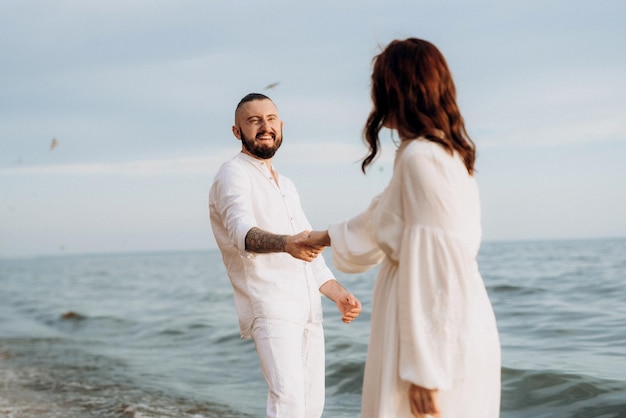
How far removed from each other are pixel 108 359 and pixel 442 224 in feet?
36.7

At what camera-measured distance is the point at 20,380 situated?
34.3 ft

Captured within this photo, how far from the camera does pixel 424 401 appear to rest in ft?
9.20

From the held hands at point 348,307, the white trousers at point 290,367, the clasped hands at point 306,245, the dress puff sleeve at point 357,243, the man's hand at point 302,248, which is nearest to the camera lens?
the dress puff sleeve at point 357,243

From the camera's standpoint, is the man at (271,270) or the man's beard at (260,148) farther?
the man's beard at (260,148)

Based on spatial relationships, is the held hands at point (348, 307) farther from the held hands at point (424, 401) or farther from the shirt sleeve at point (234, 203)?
the held hands at point (424, 401)

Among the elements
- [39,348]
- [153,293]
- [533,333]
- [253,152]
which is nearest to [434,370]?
[253,152]

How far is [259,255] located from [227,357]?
8.60 metres

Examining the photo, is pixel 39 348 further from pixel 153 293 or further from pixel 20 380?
pixel 153 293

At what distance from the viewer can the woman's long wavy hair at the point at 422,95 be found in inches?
113

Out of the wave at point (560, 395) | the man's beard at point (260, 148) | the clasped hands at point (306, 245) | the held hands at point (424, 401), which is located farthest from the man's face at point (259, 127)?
the wave at point (560, 395)

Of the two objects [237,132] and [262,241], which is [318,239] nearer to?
[262,241]

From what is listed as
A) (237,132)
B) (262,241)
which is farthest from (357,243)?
(237,132)

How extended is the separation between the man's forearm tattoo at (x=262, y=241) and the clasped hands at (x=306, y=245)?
3.6 inches

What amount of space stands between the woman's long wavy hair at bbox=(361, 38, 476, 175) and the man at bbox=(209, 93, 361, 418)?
1.28 m
